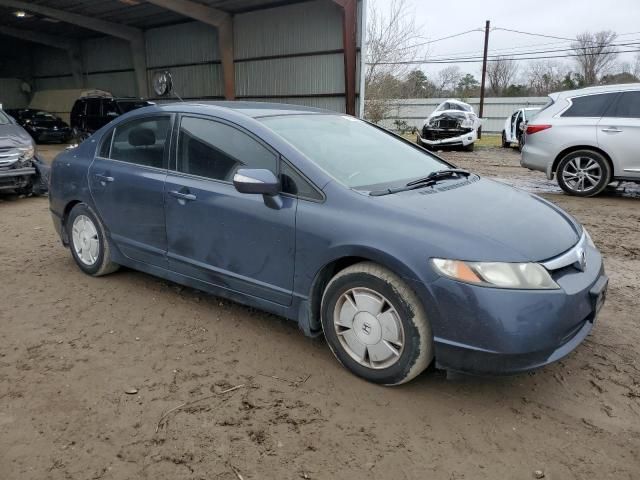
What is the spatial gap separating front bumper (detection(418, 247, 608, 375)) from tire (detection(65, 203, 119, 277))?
9.92ft

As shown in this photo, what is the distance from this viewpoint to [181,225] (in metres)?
3.69

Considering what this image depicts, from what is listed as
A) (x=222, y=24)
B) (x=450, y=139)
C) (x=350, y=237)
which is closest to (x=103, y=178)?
(x=350, y=237)

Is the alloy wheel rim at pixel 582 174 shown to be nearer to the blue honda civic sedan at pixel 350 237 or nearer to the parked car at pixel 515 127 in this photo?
the blue honda civic sedan at pixel 350 237

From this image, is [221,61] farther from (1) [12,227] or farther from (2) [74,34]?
(1) [12,227]

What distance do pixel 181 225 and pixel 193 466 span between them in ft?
5.98

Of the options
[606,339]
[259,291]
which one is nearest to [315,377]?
[259,291]

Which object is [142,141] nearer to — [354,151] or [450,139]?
[354,151]

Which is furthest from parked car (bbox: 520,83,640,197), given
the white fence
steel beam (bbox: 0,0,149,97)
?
the white fence

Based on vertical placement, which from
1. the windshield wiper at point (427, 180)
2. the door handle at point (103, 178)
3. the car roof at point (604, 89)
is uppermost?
the car roof at point (604, 89)

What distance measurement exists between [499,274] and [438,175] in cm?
119

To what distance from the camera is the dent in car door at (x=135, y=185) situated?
388 centimetres

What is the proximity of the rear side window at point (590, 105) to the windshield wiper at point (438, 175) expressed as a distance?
5.60 m

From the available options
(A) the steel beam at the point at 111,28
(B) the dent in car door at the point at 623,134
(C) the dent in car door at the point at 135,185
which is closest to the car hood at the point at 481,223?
(C) the dent in car door at the point at 135,185

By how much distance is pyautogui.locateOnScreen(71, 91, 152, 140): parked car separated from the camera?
17.5m
